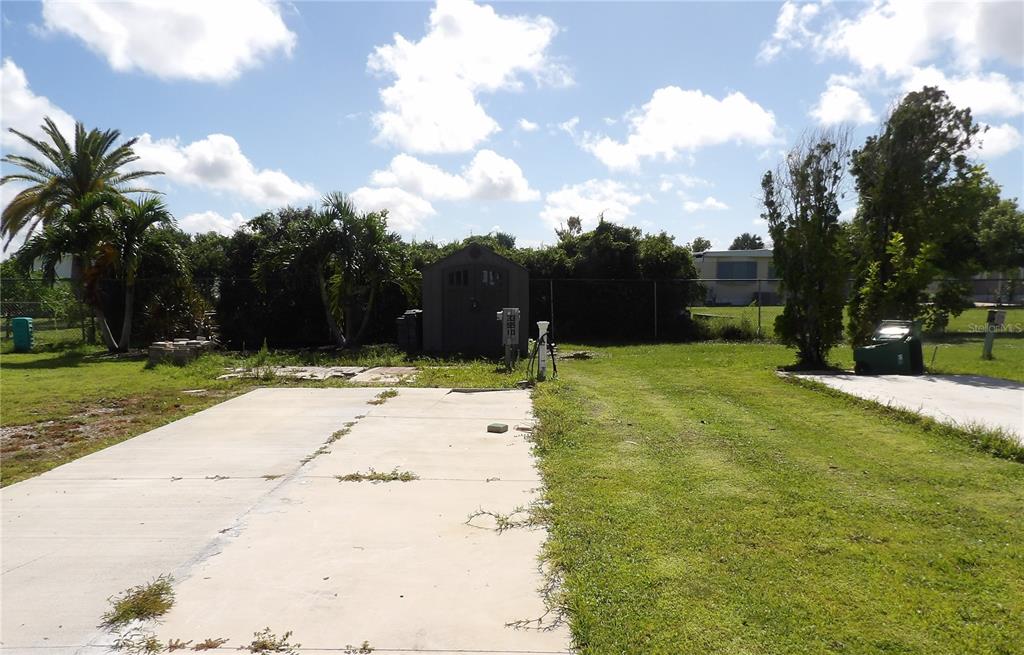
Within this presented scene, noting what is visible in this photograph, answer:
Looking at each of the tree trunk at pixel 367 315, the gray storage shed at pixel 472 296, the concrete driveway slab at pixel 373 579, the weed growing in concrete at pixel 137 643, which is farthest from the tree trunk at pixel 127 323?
the weed growing in concrete at pixel 137 643

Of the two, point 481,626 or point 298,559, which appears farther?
point 298,559

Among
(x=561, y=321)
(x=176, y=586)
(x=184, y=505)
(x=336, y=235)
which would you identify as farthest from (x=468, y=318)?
(x=176, y=586)

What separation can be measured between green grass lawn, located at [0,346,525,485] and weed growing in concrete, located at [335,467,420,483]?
2.85m

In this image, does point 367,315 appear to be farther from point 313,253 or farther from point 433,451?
point 433,451

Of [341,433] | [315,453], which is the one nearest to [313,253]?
[341,433]

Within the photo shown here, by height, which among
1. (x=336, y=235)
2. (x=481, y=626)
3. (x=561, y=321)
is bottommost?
(x=481, y=626)

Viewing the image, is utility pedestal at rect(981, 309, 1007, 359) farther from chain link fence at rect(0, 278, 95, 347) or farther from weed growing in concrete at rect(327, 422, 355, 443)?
chain link fence at rect(0, 278, 95, 347)

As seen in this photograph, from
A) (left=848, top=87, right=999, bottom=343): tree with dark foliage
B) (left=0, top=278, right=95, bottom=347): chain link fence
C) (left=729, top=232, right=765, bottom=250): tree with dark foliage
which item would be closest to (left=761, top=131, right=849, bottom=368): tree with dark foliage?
(left=848, top=87, right=999, bottom=343): tree with dark foliage

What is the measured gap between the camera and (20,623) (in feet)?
10.0

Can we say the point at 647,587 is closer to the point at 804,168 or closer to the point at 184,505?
the point at 184,505

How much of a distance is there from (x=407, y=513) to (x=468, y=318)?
10276 millimetres

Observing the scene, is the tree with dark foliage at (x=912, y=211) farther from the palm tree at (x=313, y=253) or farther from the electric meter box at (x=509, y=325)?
the palm tree at (x=313, y=253)

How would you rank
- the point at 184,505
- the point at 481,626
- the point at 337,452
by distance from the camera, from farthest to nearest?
the point at 337,452 < the point at 184,505 < the point at 481,626

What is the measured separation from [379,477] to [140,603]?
7.43 feet
